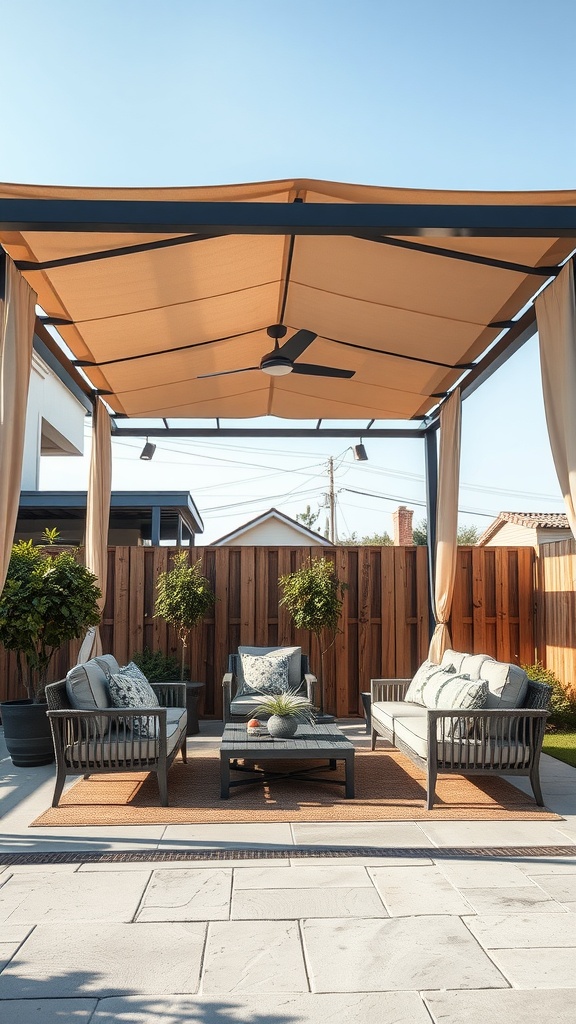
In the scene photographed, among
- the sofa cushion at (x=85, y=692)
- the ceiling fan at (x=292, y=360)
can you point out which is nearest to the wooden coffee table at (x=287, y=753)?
the sofa cushion at (x=85, y=692)

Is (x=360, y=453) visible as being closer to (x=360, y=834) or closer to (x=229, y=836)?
(x=360, y=834)

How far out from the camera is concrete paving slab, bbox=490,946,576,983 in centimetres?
285

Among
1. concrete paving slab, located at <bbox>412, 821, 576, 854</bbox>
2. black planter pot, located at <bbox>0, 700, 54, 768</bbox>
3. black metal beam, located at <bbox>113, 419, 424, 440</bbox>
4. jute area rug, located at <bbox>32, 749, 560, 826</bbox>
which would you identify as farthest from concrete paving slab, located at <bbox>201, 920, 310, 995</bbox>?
black metal beam, located at <bbox>113, 419, 424, 440</bbox>

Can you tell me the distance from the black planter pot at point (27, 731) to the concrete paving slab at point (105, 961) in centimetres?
325

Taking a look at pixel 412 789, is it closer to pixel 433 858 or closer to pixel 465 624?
pixel 433 858

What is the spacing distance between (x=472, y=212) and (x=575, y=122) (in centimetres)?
258

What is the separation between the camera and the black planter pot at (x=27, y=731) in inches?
252

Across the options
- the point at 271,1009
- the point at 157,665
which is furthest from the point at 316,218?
the point at 157,665

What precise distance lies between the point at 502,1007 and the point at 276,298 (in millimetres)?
5150

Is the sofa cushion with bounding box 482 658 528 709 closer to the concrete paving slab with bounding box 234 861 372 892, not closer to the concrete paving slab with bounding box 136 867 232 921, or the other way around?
the concrete paving slab with bounding box 234 861 372 892

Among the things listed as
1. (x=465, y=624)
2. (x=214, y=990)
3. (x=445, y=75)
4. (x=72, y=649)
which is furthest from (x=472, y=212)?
(x=72, y=649)

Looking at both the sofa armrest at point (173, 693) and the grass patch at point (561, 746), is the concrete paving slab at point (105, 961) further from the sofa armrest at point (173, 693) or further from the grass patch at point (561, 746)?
the grass patch at point (561, 746)

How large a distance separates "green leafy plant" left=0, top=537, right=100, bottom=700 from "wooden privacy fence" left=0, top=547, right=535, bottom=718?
94.0 inches

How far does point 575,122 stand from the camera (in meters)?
6.08
